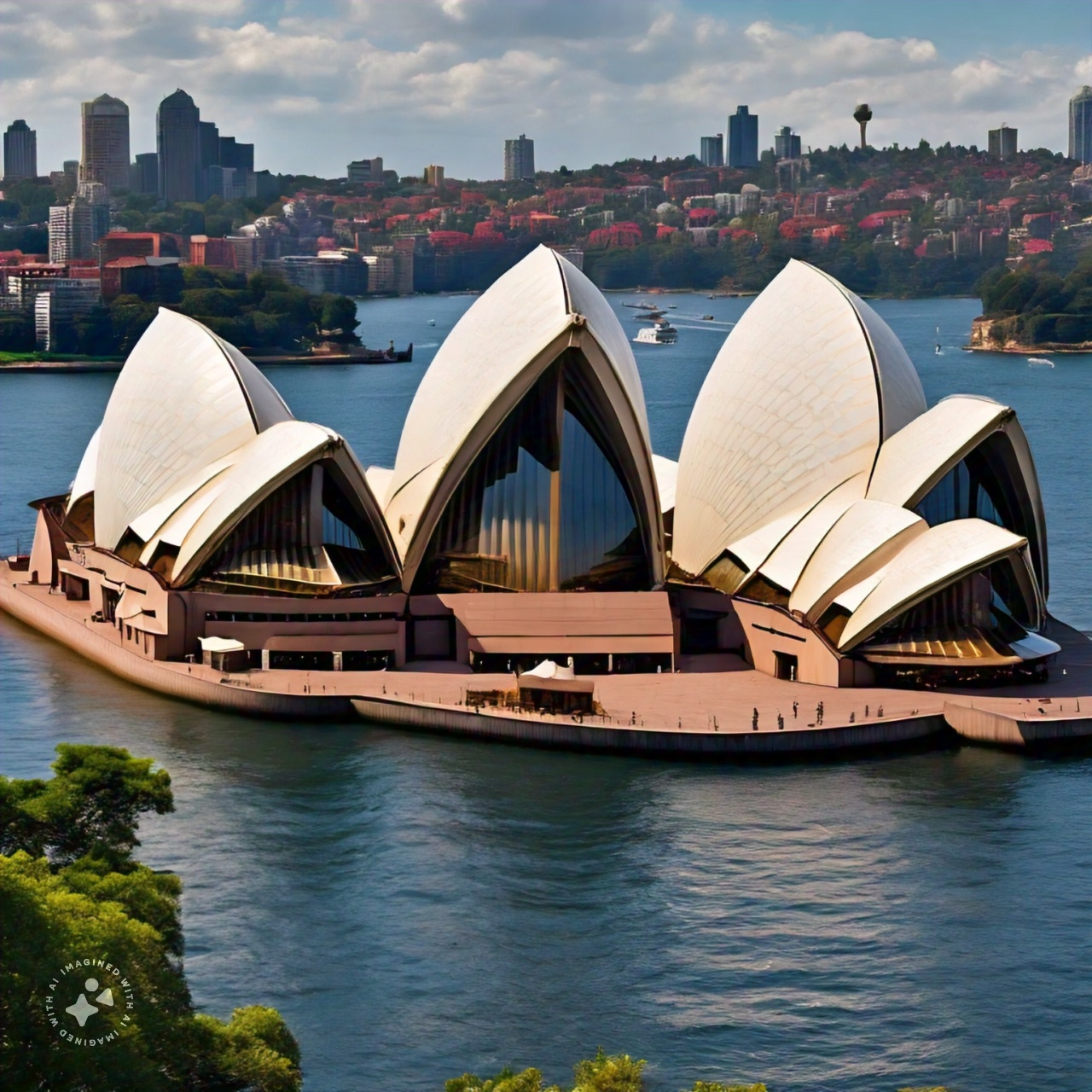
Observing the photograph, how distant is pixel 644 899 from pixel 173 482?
2074cm

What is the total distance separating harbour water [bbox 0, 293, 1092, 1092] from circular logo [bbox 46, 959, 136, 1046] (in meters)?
4.99

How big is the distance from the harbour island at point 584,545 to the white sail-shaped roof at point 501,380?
0.07 meters

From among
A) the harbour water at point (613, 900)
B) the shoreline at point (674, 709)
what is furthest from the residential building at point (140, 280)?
the shoreline at point (674, 709)

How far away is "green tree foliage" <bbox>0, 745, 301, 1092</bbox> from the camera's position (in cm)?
2045

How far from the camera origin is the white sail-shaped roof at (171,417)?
48906 mm

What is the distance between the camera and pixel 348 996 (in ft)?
92.1

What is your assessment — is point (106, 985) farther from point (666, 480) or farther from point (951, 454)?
point (666, 480)

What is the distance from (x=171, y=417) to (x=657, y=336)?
9800 centimetres

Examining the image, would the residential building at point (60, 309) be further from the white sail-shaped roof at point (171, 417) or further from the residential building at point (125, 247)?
the white sail-shaped roof at point (171, 417)

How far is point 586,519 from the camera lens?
47188 millimetres

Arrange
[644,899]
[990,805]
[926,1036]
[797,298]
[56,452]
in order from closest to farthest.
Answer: [926,1036] → [644,899] → [990,805] → [797,298] → [56,452]

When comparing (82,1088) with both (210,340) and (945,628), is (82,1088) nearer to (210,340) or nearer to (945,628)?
(945,628)

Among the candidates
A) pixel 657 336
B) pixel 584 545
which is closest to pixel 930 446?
pixel 584 545

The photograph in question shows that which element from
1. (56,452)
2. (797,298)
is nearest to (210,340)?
(797,298)
